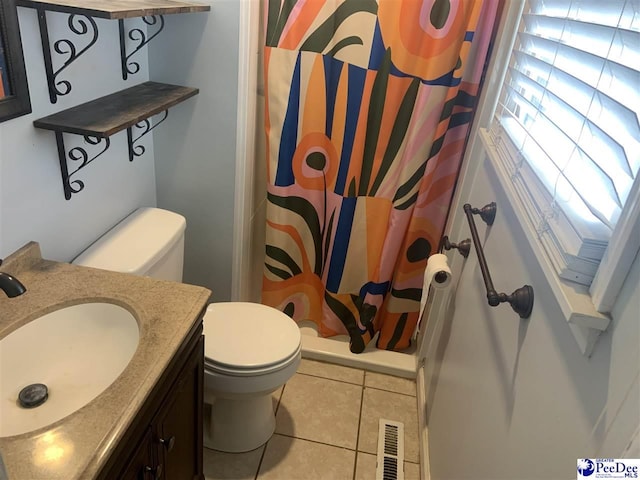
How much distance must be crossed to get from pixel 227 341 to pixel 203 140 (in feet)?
2.43

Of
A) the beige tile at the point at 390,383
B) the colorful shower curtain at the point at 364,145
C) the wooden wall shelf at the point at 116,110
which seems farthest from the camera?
the beige tile at the point at 390,383

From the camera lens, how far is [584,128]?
841 mm

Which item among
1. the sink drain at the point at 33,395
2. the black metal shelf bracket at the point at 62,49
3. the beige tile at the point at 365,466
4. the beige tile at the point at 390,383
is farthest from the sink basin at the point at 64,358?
the beige tile at the point at 390,383

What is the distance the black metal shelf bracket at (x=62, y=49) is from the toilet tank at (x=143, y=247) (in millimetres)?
455

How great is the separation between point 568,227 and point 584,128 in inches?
7.0

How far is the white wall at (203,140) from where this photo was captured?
160 centimetres

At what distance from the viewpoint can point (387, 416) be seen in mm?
2008

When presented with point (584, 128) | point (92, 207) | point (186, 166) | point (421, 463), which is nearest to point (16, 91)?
point (92, 207)

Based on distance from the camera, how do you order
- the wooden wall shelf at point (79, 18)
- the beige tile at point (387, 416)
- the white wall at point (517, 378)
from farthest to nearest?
the beige tile at point (387, 416)
the wooden wall shelf at point (79, 18)
the white wall at point (517, 378)

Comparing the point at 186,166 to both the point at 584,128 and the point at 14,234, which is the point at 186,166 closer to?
the point at 14,234

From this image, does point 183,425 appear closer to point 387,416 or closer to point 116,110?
point 116,110

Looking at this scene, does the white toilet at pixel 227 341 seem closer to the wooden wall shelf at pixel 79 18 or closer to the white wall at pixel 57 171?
the white wall at pixel 57 171

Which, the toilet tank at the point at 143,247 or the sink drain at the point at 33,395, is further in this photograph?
the toilet tank at the point at 143,247

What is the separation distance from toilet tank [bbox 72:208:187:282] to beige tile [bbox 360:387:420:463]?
3.17ft
